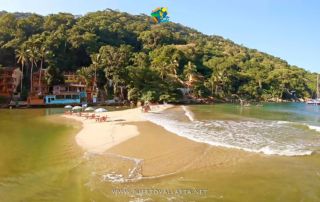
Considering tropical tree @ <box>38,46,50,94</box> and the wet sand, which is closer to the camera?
the wet sand

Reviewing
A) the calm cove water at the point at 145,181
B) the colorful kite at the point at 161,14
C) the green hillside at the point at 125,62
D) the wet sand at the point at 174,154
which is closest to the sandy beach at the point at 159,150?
the wet sand at the point at 174,154

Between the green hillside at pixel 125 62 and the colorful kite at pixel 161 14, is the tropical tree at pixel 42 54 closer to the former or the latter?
the green hillside at pixel 125 62

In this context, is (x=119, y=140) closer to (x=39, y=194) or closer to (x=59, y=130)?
(x=59, y=130)

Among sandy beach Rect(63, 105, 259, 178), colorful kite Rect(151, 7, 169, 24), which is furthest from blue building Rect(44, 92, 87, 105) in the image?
Result: colorful kite Rect(151, 7, 169, 24)

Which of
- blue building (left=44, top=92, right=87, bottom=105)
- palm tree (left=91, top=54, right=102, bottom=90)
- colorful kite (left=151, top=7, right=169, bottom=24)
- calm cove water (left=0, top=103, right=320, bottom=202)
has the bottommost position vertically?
calm cove water (left=0, top=103, right=320, bottom=202)

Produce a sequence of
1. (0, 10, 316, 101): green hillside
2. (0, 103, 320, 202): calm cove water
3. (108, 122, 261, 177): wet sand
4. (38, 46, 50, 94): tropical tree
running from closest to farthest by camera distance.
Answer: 1. (0, 103, 320, 202): calm cove water
2. (108, 122, 261, 177): wet sand
3. (38, 46, 50, 94): tropical tree
4. (0, 10, 316, 101): green hillside

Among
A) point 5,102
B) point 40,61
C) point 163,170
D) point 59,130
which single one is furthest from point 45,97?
point 163,170

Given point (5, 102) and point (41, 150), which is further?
point (5, 102)

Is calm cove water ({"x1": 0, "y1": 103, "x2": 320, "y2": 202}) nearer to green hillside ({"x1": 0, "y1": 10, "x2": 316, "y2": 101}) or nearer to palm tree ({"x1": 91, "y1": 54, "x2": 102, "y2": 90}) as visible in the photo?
green hillside ({"x1": 0, "y1": 10, "x2": 316, "y2": 101})

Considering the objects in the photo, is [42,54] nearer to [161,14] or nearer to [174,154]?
[174,154]
